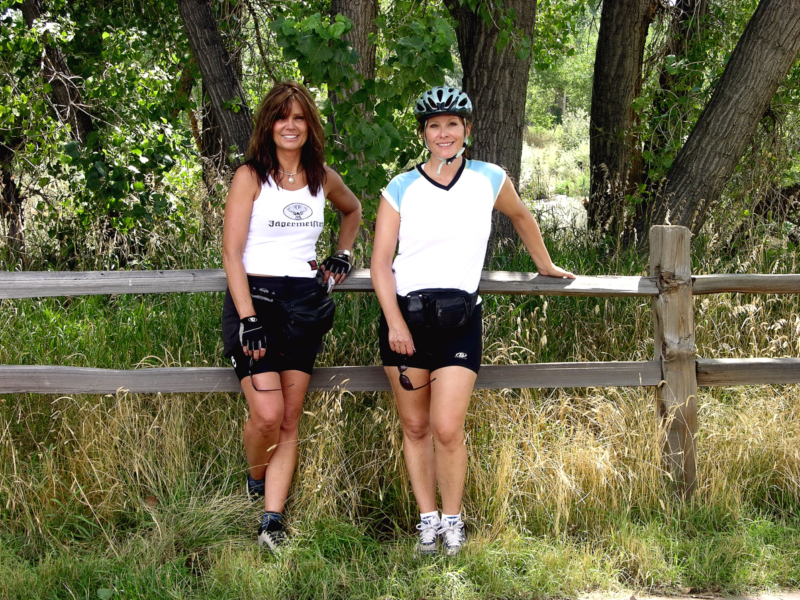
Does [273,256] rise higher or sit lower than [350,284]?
higher

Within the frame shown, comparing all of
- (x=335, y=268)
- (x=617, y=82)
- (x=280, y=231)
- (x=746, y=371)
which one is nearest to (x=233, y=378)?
(x=335, y=268)

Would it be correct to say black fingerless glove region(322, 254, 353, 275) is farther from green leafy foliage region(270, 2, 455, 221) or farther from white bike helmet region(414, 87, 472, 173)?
white bike helmet region(414, 87, 472, 173)

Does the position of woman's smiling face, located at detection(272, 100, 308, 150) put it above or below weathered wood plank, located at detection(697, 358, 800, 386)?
above

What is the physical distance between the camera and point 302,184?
3420 mm

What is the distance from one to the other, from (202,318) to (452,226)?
2.09 meters

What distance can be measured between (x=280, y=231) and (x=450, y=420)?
43.7 inches

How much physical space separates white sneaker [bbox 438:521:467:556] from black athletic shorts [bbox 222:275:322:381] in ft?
3.19

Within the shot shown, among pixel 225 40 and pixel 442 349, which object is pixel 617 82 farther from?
pixel 442 349

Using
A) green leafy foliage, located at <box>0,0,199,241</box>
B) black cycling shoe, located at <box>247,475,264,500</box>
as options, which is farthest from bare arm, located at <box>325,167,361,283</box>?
green leafy foliage, located at <box>0,0,199,241</box>

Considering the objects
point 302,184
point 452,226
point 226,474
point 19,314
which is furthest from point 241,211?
A: point 19,314

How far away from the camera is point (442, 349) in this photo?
129 inches

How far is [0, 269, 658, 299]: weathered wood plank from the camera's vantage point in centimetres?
361

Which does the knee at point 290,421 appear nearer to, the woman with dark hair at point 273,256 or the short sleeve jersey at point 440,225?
the woman with dark hair at point 273,256

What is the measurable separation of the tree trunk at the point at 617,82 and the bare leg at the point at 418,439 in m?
3.92
